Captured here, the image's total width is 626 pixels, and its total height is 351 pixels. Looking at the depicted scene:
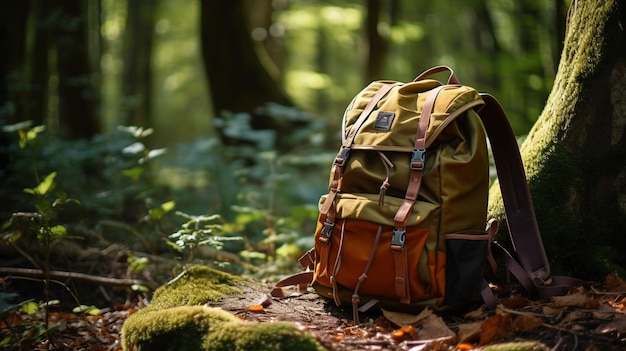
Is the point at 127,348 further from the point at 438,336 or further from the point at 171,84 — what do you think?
the point at 171,84

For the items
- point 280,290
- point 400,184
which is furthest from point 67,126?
point 400,184

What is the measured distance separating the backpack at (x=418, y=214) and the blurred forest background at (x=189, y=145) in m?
0.98

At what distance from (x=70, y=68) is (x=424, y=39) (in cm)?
992

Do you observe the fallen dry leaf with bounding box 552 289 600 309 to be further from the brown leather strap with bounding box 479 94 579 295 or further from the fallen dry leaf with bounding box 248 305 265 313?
the fallen dry leaf with bounding box 248 305 265 313

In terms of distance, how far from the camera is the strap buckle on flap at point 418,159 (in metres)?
2.63

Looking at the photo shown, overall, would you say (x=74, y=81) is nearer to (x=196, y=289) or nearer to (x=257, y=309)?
(x=196, y=289)

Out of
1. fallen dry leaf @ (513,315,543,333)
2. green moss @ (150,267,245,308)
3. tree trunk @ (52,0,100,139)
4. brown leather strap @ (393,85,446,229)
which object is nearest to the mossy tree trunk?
fallen dry leaf @ (513,315,543,333)

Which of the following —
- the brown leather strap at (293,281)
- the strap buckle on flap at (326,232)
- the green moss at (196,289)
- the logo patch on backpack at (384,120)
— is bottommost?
the green moss at (196,289)

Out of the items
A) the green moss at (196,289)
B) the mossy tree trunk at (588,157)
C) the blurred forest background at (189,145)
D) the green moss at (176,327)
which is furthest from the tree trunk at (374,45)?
the green moss at (176,327)

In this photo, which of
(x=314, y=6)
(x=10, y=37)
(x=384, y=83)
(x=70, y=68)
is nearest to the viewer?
(x=384, y=83)

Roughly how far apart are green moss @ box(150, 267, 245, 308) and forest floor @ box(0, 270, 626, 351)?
0.09m

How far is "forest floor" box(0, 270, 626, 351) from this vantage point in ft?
7.50

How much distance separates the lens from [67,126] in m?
9.24

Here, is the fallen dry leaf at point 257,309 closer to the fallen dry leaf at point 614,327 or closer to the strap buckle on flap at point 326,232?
the strap buckle on flap at point 326,232
